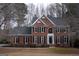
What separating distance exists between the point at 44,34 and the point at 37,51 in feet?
0.72

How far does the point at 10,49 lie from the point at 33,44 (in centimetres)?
28

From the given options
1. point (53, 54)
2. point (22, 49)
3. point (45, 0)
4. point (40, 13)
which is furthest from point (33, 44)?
point (45, 0)

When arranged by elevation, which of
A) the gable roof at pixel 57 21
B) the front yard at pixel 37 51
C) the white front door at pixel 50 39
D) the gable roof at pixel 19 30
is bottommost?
the front yard at pixel 37 51

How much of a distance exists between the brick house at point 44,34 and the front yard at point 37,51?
6cm

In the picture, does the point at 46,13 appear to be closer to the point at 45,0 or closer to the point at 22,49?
the point at 45,0

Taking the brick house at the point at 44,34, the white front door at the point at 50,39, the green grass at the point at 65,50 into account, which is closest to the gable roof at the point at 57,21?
the brick house at the point at 44,34

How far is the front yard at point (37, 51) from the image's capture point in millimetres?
1808

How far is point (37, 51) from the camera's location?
1811 mm

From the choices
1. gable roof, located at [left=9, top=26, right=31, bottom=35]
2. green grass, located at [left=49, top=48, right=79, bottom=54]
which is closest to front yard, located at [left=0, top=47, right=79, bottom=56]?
green grass, located at [left=49, top=48, right=79, bottom=54]

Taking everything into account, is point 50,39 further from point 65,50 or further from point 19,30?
point 19,30

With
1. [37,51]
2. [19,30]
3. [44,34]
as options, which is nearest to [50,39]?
[44,34]

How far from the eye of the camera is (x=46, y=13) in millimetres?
1839

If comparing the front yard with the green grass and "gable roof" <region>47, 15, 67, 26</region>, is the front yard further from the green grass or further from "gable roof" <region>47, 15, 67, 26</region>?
"gable roof" <region>47, 15, 67, 26</region>

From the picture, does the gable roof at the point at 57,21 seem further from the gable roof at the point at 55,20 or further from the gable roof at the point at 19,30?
the gable roof at the point at 19,30
